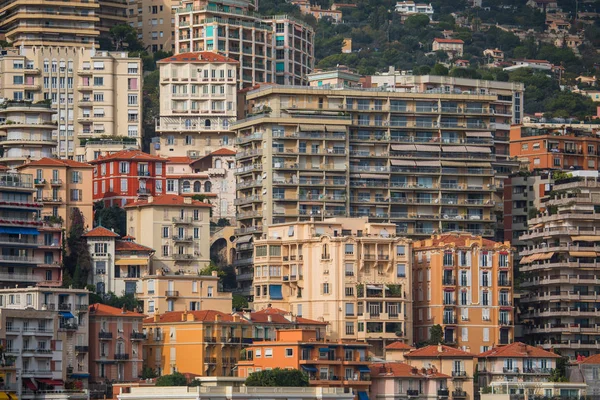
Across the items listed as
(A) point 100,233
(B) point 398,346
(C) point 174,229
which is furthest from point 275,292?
(B) point 398,346

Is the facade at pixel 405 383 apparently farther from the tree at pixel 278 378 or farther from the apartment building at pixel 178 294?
the apartment building at pixel 178 294

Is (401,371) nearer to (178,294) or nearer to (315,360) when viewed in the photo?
(315,360)

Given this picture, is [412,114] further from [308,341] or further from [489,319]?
[308,341]

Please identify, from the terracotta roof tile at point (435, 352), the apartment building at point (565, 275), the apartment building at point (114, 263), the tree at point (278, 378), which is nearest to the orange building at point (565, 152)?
the apartment building at point (565, 275)

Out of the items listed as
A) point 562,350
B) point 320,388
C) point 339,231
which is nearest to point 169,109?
point 339,231

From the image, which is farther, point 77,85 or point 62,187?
point 77,85

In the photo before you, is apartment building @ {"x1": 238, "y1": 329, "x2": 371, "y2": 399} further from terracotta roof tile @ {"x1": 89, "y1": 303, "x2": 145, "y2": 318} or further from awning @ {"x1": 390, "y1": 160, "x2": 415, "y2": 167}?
awning @ {"x1": 390, "y1": 160, "x2": 415, "y2": 167}

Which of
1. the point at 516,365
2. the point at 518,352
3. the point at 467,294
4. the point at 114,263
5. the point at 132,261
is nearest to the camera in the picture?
the point at 516,365
